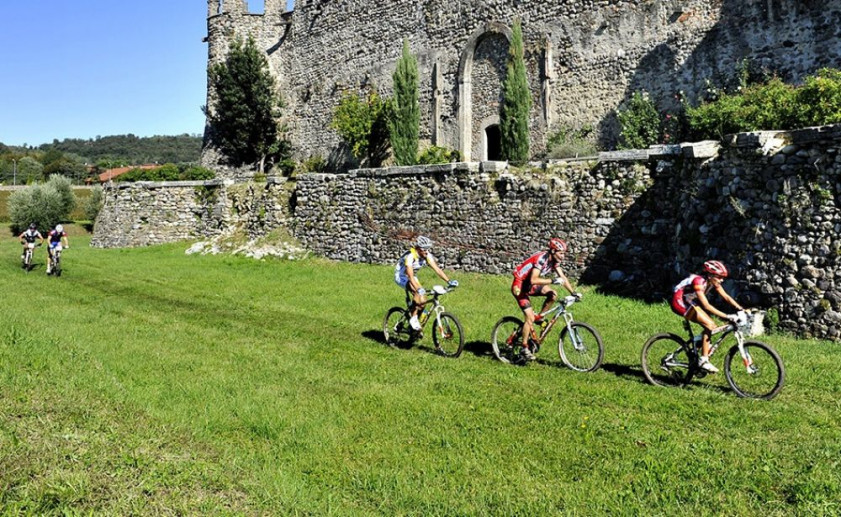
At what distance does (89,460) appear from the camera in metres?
4.93

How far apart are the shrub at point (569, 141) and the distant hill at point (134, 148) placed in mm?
100645

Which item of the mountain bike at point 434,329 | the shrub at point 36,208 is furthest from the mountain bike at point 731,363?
the shrub at point 36,208

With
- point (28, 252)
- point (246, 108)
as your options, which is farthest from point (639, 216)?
point (246, 108)

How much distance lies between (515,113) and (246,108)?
16.3 m

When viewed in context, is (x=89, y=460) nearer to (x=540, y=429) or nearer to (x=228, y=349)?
(x=540, y=429)

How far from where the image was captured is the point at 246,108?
34.4 metres

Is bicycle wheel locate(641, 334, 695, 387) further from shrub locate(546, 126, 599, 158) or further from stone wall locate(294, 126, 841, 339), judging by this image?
shrub locate(546, 126, 599, 158)

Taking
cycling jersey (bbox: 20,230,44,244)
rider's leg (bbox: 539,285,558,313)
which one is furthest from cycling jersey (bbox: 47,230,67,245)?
rider's leg (bbox: 539,285,558,313)

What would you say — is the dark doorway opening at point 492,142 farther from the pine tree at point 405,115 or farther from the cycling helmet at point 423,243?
the cycling helmet at point 423,243

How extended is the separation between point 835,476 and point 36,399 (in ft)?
21.2

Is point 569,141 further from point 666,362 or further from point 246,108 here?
point 246,108

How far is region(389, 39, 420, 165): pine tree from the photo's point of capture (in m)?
27.4

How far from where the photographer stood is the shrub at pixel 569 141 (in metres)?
22.2

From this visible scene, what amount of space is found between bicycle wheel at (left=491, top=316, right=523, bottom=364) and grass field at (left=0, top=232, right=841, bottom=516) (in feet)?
0.69
